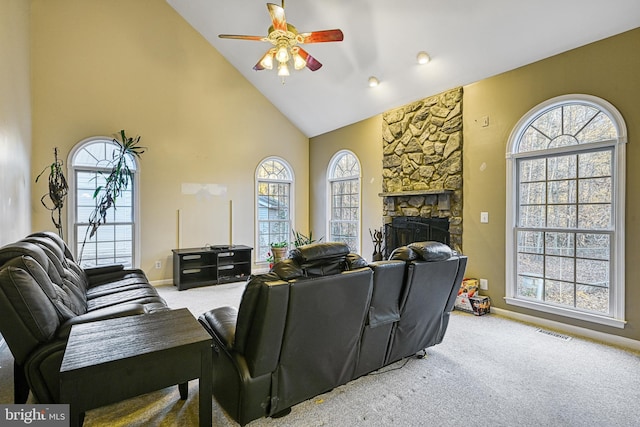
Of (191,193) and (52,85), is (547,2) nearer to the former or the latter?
(191,193)

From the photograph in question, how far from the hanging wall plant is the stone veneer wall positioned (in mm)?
4703

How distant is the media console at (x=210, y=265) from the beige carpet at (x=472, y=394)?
8.16ft

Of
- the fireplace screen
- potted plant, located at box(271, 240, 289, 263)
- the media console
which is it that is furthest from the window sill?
the media console

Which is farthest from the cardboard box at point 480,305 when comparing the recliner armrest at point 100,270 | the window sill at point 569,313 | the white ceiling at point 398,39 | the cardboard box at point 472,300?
the recliner armrest at point 100,270

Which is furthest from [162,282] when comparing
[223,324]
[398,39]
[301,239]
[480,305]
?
[398,39]

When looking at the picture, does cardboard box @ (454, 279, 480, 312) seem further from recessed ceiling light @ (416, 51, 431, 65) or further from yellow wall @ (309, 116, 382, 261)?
recessed ceiling light @ (416, 51, 431, 65)

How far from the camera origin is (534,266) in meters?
3.84

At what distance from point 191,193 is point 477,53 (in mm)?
4877

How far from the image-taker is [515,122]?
3869mm

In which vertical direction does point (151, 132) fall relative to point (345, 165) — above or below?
above

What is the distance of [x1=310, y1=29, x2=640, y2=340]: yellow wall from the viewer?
3.05 metres

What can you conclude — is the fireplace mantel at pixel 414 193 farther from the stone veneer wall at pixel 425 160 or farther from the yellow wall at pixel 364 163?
the yellow wall at pixel 364 163

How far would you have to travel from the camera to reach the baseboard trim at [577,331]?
3.08m

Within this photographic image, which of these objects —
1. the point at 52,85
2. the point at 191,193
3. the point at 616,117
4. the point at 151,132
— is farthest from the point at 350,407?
the point at 52,85
